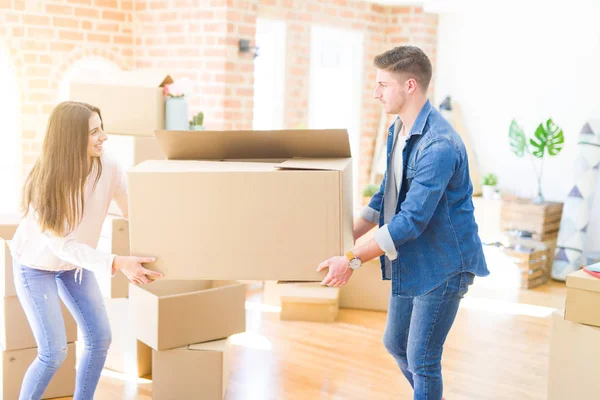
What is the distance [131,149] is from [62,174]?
895 millimetres

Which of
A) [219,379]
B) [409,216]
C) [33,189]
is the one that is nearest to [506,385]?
[219,379]

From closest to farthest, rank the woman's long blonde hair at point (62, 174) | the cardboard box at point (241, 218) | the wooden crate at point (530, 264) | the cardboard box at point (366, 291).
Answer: the cardboard box at point (241, 218) → the woman's long blonde hair at point (62, 174) → the cardboard box at point (366, 291) → the wooden crate at point (530, 264)

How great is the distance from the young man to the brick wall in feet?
8.66

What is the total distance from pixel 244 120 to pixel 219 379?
2.19 m

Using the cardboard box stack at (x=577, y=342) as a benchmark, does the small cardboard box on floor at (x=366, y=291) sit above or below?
below

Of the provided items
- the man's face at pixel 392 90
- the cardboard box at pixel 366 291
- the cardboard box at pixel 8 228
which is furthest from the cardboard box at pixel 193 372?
the cardboard box at pixel 366 291

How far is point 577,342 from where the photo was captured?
2.84 meters

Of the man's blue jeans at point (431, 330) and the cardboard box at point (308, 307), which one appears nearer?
the man's blue jeans at point (431, 330)

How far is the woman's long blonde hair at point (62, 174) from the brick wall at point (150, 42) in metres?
2.24

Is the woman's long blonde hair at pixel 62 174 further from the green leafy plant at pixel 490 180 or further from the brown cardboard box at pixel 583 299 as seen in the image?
the green leafy plant at pixel 490 180

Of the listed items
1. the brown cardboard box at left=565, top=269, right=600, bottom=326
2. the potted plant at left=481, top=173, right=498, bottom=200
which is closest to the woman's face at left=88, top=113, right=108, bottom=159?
the brown cardboard box at left=565, top=269, right=600, bottom=326

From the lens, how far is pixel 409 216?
2.30 meters

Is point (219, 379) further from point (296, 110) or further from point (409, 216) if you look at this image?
point (296, 110)

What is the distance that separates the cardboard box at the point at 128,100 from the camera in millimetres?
3574
